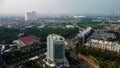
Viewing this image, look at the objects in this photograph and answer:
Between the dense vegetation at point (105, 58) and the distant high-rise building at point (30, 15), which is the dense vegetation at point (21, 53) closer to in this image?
the dense vegetation at point (105, 58)

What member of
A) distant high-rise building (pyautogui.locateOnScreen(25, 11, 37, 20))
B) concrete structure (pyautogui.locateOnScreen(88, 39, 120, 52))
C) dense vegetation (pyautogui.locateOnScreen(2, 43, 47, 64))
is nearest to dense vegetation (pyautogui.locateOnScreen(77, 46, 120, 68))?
concrete structure (pyautogui.locateOnScreen(88, 39, 120, 52))

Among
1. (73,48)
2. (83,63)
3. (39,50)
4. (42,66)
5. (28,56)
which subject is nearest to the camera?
(42,66)

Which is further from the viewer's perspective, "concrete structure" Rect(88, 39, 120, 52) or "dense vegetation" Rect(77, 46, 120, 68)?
"concrete structure" Rect(88, 39, 120, 52)

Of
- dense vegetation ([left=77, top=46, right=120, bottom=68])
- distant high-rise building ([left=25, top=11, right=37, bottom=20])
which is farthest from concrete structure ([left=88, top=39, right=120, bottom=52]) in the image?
distant high-rise building ([left=25, top=11, right=37, bottom=20])

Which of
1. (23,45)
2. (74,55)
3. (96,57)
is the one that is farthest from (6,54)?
(96,57)

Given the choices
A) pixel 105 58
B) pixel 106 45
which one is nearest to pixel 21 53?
pixel 105 58

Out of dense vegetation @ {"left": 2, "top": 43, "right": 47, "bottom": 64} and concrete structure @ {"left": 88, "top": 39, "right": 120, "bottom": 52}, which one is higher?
concrete structure @ {"left": 88, "top": 39, "right": 120, "bottom": 52}

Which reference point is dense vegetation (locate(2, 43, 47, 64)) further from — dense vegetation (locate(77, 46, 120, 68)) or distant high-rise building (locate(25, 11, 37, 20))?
distant high-rise building (locate(25, 11, 37, 20))

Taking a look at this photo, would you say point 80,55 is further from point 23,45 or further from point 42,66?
point 23,45

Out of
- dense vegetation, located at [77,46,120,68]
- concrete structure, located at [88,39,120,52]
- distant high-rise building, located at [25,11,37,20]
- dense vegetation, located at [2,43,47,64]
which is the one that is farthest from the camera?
distant high-rise building, located at [25,11,37,20]

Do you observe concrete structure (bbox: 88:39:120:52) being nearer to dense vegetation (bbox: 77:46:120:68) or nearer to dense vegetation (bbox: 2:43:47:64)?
dense vegetation (bbox: 77:46:120:68)

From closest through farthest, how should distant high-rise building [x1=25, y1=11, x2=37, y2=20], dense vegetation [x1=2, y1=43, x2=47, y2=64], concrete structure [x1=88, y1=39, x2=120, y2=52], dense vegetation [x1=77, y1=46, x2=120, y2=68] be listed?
dense vegetation [x1=77, y1=46, x2=120, y2=68] → dense vegetation [x1=2, y1=43, x2=47, y2=64] → concrete structure [x1=88, y1=39, x2=120, y2=52] → distant high-rise building [x1=25, y1=11, x2=37, y2=20]
